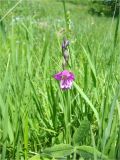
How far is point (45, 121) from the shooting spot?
47.2 inches

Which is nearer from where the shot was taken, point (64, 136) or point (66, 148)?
point (66, 148)

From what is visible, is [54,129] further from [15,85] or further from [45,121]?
[15,85]

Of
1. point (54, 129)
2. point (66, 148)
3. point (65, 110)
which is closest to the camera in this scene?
point (66, 148)

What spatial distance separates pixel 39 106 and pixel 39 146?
14cm

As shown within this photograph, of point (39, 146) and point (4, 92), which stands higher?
point (4, 92)

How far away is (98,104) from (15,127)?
0.30 meters

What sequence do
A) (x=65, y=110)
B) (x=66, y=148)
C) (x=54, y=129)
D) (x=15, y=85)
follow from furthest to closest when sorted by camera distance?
(x=15, y=85)
(x=54, y=129)
(x=65, y=110)
(x=66, y=148)

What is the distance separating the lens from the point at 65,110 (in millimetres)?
1071

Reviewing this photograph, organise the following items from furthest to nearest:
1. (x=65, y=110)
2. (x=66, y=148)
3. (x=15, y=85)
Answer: (x=15, y=85) → (x=65, y=110) → (x=66, y=148)

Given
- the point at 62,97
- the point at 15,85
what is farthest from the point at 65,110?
the point at 15,85

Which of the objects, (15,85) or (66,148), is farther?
(15,85)

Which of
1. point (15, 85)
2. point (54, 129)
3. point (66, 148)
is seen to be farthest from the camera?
point (15, 85)

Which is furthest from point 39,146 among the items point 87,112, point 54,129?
point 87,112

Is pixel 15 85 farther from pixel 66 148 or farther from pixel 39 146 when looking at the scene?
pixel 66 148
